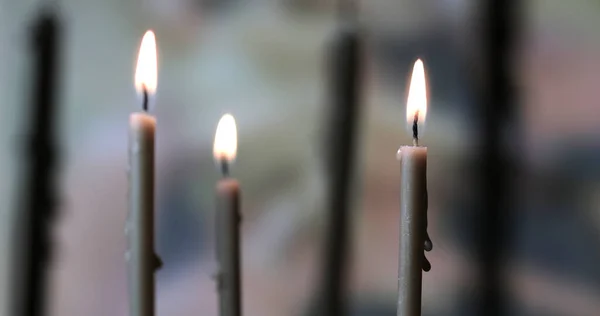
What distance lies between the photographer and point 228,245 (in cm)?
38

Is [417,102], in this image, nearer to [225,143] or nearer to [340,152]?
[225,143]

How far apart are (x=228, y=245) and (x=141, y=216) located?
0.19ft

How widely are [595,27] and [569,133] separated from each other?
9 centimetres

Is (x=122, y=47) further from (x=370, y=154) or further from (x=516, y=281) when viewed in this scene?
(x=516, y=281)

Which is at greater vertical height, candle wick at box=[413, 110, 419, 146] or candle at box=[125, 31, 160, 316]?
candle wick at box=[413, 110, 419, 146]

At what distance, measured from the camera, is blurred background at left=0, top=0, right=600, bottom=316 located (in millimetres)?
545

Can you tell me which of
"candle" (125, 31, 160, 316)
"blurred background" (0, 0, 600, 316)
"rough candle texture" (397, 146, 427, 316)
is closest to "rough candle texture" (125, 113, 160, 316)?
"candle" (125, 31, 160, 316)

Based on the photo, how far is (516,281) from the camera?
55cm

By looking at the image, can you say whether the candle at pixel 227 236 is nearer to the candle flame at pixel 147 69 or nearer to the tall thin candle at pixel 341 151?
the candle flame at pixel 147 69

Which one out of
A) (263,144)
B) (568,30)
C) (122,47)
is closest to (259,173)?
(263,144)

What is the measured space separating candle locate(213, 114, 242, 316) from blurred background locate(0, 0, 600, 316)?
20cm

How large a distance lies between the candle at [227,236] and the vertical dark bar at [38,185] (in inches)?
12.1

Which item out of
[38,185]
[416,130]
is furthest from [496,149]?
[38,185]

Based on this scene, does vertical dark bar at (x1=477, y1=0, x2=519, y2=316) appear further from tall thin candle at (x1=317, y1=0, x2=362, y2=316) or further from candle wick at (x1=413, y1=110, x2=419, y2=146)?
candle wick at (x1=413, y1=110, x2=419, y2=146)
